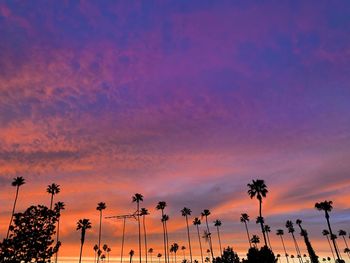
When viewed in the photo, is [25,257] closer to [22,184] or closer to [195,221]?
[22,184]

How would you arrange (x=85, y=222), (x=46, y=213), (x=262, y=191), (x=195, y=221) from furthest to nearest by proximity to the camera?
(x=195, y=221)
(x=85, y=222)
(x=262, y=191)
(x=46, y=213)

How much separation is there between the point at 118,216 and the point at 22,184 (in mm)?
86554

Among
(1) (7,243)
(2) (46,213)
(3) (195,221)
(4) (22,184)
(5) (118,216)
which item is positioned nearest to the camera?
(1) (7,243)

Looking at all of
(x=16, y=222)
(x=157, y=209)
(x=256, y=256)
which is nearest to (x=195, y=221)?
(x=157, y=209)

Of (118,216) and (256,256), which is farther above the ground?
(118,216)

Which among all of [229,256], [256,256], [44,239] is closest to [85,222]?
[44,239]

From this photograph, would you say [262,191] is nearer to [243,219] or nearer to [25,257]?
[25,257]

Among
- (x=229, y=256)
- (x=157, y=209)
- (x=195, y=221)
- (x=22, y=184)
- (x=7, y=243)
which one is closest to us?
(x=7, y=243)

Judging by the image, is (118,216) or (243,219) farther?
(118,216)

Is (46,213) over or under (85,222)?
under

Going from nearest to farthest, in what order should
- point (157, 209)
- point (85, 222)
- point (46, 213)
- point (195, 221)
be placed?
point (46, 213)
point (85, 222)
point (157, 209)
point (195, 221)

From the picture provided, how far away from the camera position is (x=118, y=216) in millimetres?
180750

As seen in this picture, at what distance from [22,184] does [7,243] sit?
181 ft

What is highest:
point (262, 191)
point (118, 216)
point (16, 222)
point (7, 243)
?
point (118, 216)
